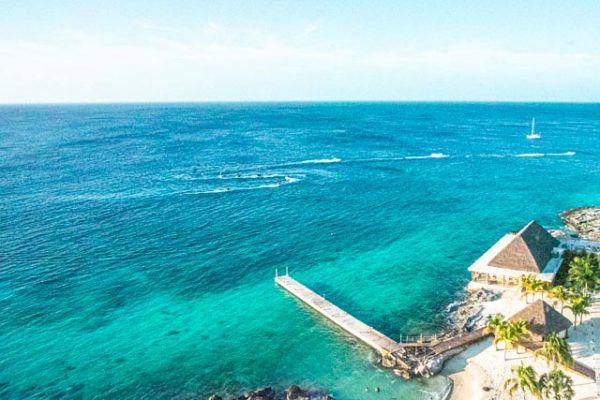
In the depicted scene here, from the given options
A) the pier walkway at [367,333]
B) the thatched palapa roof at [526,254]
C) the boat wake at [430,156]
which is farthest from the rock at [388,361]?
the boat wake at [430,156]

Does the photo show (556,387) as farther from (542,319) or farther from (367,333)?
(367,333)

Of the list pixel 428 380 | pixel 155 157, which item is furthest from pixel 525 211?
pixel 155 157

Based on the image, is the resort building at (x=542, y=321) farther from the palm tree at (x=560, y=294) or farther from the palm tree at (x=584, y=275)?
the palm tree at (x=584, y=275)

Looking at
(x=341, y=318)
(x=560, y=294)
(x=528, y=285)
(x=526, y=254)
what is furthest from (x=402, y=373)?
(x=526, y=254)

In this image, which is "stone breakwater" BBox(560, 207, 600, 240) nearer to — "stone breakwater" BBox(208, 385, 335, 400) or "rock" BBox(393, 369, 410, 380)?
"rock" BBox(393, 369, 410, 380)

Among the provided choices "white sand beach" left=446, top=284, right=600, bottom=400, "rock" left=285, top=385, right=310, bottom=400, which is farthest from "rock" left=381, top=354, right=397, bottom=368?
"rock" left=285, top=385, right=310, bottom=400

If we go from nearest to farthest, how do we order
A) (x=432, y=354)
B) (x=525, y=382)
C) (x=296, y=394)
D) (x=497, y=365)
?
(x=525, y=382), (x=296, y=394), (x=497, y=365), (x=432, y=354)

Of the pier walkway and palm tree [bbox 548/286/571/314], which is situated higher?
palm tree [bbox 548/286/571/314]
